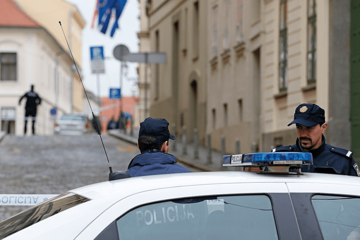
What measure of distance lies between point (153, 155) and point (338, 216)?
5.56 feet

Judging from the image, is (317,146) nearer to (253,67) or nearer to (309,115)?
(309,115)

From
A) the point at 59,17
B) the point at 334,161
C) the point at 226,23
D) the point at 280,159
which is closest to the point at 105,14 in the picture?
the point at 226,23

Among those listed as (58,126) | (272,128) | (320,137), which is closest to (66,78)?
(58,126)

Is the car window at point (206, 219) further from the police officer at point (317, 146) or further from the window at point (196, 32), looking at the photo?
the window at point (196, 32)

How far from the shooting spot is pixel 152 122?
18.6 ft

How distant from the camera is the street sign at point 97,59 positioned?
123ft

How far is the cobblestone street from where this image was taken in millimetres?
17094

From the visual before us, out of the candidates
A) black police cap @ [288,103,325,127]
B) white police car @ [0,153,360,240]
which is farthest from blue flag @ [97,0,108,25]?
white police car @ [0,153,360,240]

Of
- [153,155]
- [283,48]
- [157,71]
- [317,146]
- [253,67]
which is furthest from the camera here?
[157,71]

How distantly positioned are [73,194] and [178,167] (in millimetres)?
1073

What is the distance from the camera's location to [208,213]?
3869 mm

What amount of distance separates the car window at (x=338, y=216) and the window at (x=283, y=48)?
17926mm

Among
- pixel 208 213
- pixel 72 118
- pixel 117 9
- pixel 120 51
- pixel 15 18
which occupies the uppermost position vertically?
pixel 15 18

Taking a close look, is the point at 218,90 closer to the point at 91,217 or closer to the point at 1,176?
the point at 1,176
